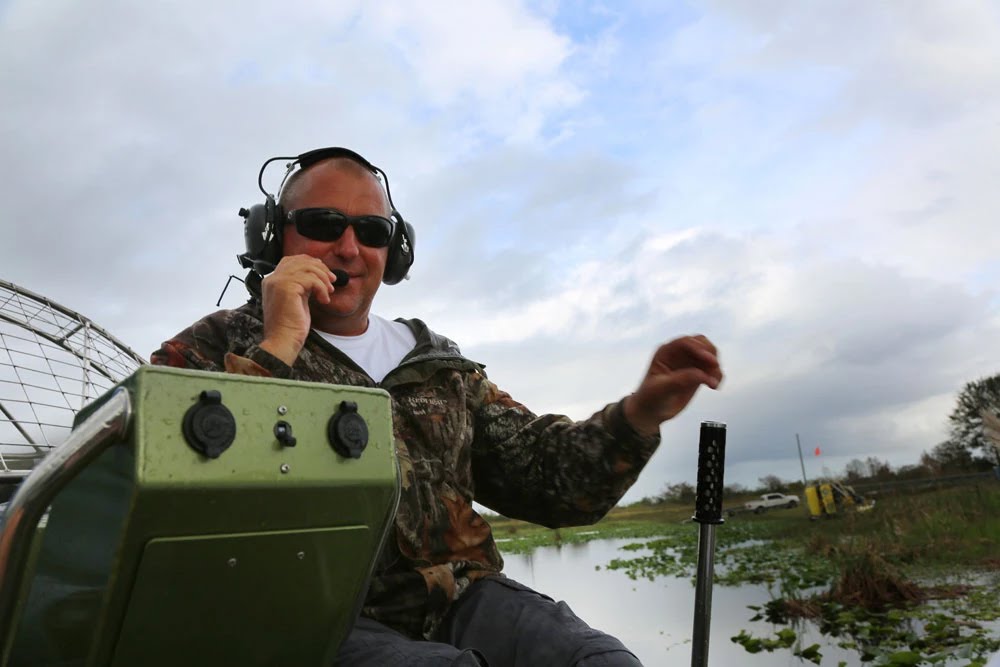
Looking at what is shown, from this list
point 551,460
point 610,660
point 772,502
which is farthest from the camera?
point 772,502

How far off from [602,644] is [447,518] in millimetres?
505

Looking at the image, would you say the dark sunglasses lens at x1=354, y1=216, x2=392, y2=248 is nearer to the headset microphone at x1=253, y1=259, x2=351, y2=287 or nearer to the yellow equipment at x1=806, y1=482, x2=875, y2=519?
the headset microphone at x1=253, y1=259, x2=351, y2=287

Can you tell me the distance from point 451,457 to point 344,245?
25.9 inches

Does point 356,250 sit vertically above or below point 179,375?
above

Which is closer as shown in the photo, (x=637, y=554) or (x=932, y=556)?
(x=932, y=556)

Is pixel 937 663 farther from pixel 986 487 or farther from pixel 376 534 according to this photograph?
pixel 986 487

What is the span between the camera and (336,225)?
212cm

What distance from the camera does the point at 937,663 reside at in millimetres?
4805

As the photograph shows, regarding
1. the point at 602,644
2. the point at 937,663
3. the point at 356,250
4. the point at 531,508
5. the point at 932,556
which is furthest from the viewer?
the point at 932,556

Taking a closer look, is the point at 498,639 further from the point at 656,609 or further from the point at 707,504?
the point at 656,609

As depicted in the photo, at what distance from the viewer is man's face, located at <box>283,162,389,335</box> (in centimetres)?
214

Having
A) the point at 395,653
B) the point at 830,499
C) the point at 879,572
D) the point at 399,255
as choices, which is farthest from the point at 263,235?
the point at 830,499

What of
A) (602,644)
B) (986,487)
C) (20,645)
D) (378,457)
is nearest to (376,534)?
(378,457)

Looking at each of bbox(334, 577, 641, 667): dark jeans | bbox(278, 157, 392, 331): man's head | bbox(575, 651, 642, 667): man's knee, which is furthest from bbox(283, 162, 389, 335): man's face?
bbox(575, 651, 642, 667): man's knee
